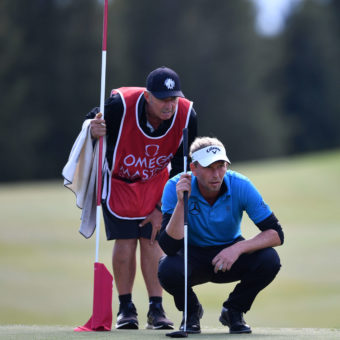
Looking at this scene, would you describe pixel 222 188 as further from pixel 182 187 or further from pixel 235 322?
pixel 235 322

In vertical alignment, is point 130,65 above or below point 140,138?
above

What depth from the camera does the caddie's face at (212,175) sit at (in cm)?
566

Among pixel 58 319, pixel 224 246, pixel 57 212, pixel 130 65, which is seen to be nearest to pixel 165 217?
pixel 224 246

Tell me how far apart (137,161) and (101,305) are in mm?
1186

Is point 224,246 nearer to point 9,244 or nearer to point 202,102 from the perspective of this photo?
point 9,244

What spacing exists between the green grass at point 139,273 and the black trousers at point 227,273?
0.42 meters

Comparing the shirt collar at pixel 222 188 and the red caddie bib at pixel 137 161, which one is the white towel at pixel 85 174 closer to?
the red caddie bib at pixel 137 161

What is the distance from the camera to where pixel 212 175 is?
5.68m

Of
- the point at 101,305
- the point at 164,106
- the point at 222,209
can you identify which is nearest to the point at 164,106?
the point at 164,106

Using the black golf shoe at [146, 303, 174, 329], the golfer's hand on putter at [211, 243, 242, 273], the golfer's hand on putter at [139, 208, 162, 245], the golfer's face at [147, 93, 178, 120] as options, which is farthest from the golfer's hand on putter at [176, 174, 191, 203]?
the black golf shoe at [146, 303, 174, 329]

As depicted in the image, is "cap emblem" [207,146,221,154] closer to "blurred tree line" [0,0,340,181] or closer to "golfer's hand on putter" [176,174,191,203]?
"golfer's hand on putter" [176,174,191,203]

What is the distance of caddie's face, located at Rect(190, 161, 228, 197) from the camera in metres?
5.66

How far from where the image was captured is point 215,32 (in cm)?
5438

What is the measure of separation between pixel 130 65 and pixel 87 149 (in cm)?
4546
